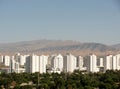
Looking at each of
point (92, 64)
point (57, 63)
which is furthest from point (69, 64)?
point (57, 63)

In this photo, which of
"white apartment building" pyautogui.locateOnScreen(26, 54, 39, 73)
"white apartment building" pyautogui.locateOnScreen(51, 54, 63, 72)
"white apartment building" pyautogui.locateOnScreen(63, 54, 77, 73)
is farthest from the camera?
"white apartment building" pyautogui.locateOnScreen(51, 54, 63, 72)

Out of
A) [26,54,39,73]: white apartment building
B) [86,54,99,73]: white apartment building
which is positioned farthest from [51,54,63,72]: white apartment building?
[26,54,39,73]: white apartment building

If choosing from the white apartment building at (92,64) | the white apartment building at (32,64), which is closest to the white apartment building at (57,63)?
the white apartment building at (92,64)

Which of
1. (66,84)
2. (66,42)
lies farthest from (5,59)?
(66,42)

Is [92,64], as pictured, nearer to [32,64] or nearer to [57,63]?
[57,63]

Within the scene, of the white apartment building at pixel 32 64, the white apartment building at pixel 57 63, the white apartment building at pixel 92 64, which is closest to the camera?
the white apartment building at pixel 32 64

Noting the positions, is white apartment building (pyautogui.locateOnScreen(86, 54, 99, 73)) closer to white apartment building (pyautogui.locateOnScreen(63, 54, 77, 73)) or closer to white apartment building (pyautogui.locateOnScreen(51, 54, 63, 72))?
white apartment building (pyautogui.locateOnScreen(63, 54, 77, 73))

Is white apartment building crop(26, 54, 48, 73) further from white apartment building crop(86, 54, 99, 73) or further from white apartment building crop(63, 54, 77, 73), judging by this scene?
white apartment building crop(86, 54, 99, 73)

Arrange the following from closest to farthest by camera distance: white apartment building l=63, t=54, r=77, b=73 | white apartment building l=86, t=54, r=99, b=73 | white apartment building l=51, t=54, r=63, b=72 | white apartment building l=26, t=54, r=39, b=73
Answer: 1. white apartment building l=26, t=54, r=39, b=73
2. white apartment building l=63, t=54, r=77, b=73
3. white apartment building l=86, t=54, r=99, b=73
4. white apartment building l=51, t=54, r=63, b=72

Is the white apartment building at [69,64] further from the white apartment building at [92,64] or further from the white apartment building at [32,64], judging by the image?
the white apartment building at [32,64]

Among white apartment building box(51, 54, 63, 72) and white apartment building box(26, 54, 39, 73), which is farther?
white apartment building box(51, 54, 63, 72)

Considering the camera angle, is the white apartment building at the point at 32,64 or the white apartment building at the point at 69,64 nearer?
the white apartment building at the point at 32,64
